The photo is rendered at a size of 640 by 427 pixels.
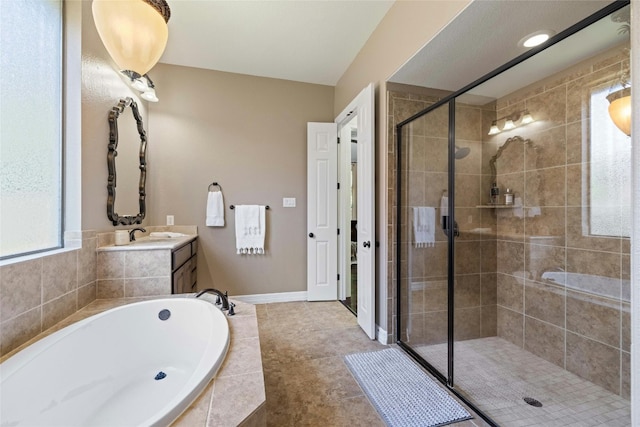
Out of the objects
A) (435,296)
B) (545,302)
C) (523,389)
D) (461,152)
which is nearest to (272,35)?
(461,152)

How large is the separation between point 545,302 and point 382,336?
134 centimetres

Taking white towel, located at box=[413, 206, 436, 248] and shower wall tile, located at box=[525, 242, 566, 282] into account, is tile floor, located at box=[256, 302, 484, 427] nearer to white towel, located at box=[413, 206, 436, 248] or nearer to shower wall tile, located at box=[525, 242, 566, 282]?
white towel, located at box=[413, 206, 436, 248]

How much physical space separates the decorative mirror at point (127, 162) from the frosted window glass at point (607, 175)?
3.56 metres

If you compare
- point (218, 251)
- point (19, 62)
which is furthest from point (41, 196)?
point (218, 251)

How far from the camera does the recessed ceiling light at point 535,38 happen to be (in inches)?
65.4

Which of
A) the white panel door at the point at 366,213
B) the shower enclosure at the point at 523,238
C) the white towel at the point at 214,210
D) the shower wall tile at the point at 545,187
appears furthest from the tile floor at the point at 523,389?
the white towel at the point at 214,210

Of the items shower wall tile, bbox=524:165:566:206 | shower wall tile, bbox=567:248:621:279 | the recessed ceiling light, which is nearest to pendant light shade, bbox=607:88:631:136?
shower wall tile, bbox=524:165:566:206

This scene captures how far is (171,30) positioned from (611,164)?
143 inches

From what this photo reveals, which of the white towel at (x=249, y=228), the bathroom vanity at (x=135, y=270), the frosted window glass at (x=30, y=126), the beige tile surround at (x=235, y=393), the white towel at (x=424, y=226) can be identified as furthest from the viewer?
the white towel at (x=249, y=228)

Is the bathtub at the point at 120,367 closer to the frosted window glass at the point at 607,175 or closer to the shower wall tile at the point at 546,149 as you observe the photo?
the frosted window glass at the point at 607,175

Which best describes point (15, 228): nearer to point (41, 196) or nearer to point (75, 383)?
point (41, 196)

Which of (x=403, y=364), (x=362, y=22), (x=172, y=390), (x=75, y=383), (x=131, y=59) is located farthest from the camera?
(x=362, y=22)

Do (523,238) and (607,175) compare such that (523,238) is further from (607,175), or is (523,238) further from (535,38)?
(535,38)

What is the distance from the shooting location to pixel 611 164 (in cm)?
168
